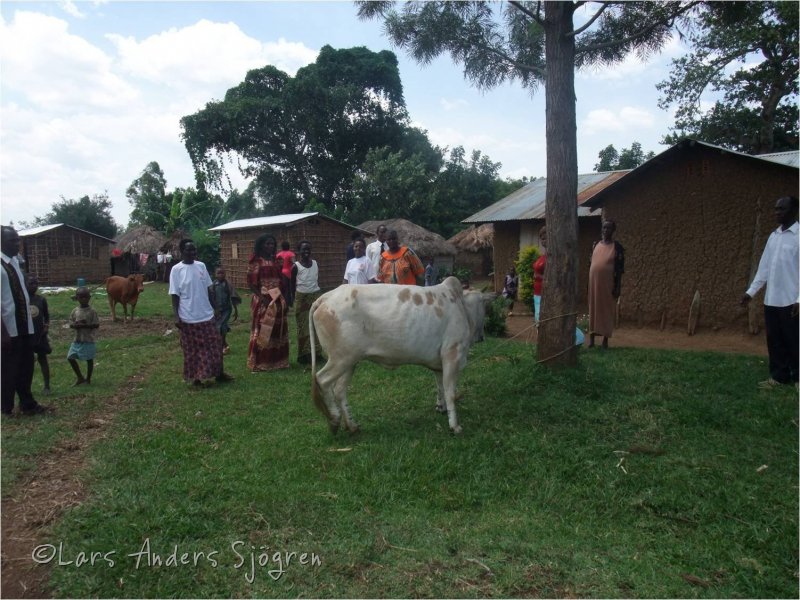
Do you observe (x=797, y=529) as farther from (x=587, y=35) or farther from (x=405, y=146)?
(x=405, y=146)

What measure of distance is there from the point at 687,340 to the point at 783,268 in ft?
13.1

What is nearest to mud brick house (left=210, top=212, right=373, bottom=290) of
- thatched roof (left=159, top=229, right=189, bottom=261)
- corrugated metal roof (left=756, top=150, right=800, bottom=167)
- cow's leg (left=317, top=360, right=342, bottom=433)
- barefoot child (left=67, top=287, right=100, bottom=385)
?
thatched roof (left=159, top=229, right=189, bottom=261)

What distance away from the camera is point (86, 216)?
141 ft

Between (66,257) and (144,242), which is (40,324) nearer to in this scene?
(66,257)

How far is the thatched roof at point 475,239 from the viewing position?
26.8 meters

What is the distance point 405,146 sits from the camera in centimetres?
3578

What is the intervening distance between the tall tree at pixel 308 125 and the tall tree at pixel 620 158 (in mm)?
11844

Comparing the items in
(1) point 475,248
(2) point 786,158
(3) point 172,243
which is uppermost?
(3) point 172,243

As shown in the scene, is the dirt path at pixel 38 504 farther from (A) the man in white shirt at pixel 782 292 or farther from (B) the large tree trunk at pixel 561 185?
(A) the man in white shirt at pixel 782 292

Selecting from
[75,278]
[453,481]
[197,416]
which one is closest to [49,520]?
[197,416]

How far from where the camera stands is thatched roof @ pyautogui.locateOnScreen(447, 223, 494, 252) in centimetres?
2681

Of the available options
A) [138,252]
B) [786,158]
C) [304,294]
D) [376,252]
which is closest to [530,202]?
[786,158]

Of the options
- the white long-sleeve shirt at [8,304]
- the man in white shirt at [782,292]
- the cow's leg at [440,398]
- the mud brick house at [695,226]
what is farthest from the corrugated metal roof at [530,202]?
the white long-sleeve shirt at [8,304]

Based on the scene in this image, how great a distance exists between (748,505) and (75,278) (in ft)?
110
